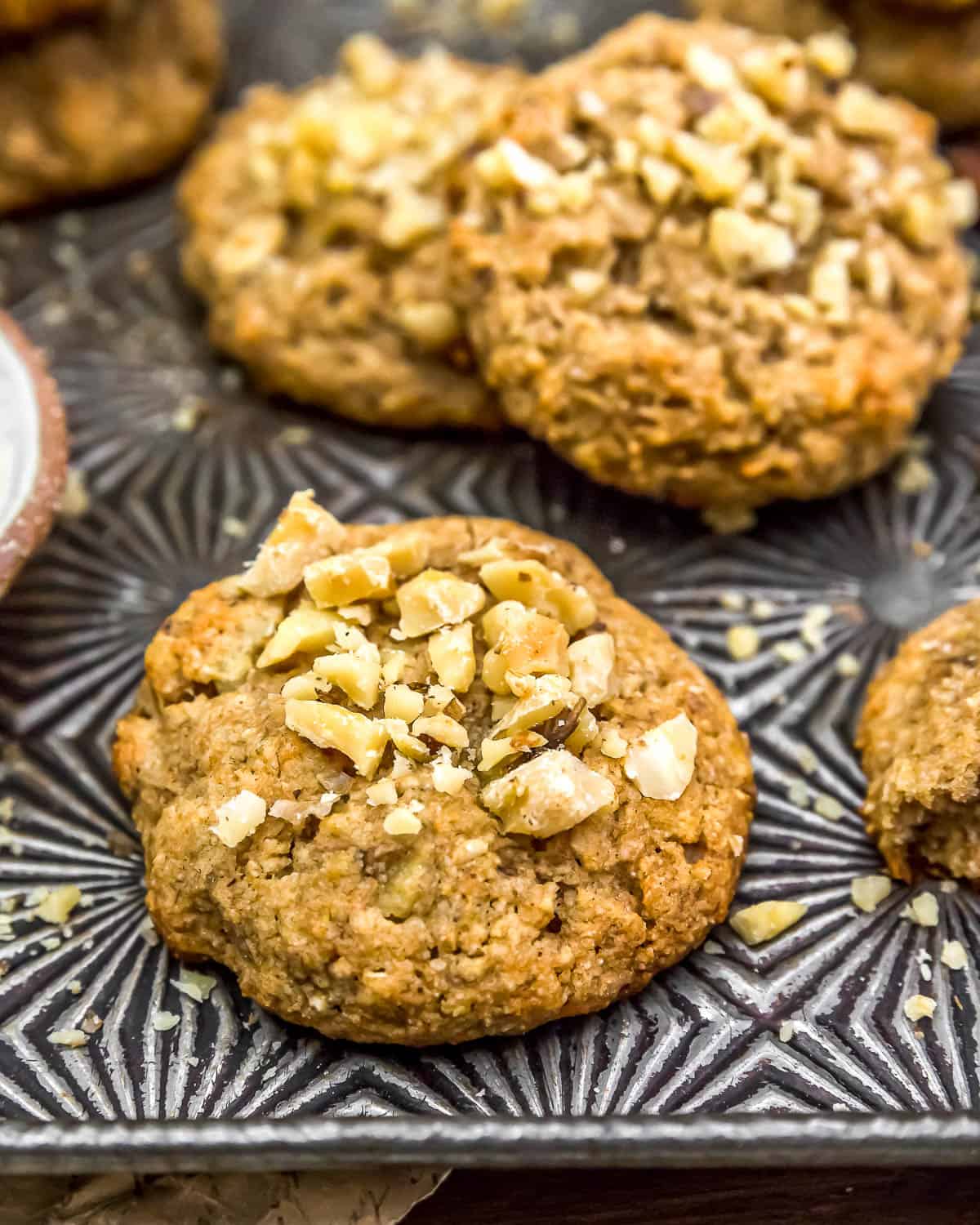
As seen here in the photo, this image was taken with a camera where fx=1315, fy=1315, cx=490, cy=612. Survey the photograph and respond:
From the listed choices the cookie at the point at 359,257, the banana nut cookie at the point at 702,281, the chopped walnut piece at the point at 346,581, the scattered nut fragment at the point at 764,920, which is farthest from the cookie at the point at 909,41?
the scattered nut fragment at the point at 764,920

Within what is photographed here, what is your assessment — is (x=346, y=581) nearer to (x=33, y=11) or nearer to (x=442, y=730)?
(x=442, y=730)

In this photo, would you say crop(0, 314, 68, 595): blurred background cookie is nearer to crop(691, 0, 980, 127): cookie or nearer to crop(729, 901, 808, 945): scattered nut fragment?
crop(729, 901, 808, 945): scattered nut fragment

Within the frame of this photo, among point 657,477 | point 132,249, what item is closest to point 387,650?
point 657,477

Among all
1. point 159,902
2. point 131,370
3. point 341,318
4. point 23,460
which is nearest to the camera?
point 159,902

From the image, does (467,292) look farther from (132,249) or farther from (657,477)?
(132,249)

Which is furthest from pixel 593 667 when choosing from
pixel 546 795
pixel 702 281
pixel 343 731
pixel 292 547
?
pixel 702 281

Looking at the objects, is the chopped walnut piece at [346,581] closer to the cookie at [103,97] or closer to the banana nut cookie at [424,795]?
the banana nut cookie at [424,795]
